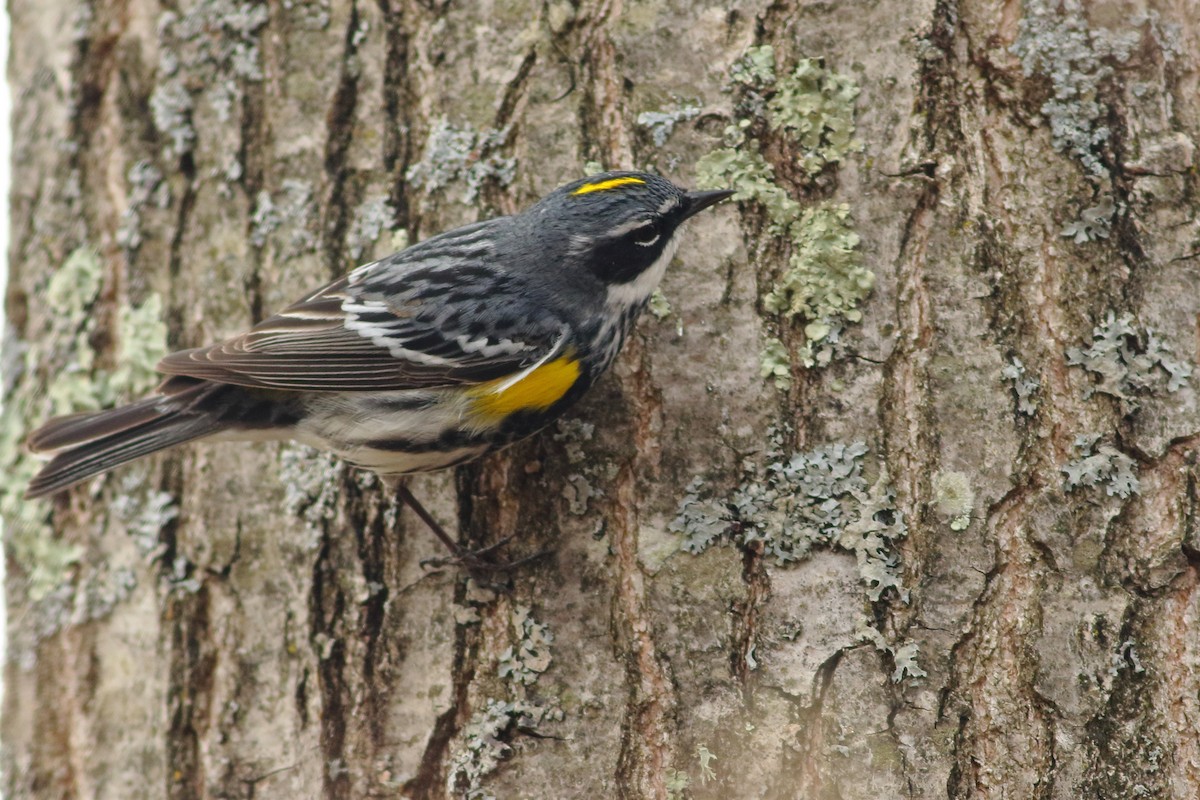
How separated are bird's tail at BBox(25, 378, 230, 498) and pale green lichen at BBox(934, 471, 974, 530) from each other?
2229 mm

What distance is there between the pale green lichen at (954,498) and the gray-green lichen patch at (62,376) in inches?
102

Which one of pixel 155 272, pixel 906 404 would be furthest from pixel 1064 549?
pixel 155 272

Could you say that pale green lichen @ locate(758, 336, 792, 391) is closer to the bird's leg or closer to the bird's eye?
the bird's eye

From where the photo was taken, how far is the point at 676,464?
3215mm

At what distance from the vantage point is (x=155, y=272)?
383cm

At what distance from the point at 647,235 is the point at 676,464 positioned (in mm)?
719

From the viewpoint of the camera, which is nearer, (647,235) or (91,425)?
(647,235)

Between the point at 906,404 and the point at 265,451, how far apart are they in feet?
6.80

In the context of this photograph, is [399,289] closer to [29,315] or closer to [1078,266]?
[29,315]

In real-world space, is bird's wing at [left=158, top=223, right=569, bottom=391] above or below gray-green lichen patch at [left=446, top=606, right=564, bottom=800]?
above

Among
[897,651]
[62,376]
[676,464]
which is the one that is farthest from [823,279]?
[62,376]

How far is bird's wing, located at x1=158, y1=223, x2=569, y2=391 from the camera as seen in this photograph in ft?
11.3

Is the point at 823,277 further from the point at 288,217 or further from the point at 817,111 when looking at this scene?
the point at 288,217

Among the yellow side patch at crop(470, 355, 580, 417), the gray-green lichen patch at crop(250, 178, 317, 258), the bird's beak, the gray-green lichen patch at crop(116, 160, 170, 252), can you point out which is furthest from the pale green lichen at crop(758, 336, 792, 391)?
the gray-green lichen patch at crop(116, 160, 170, 252)
